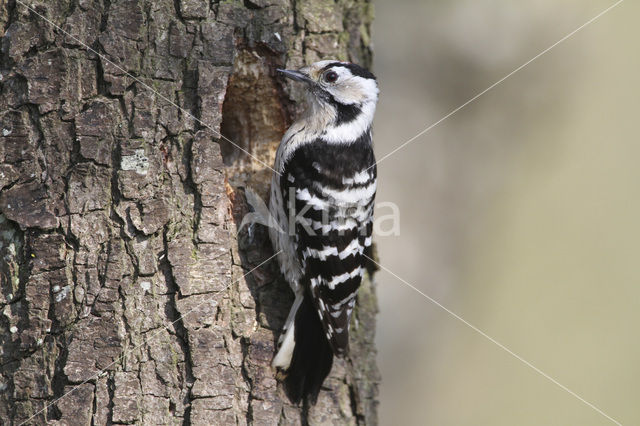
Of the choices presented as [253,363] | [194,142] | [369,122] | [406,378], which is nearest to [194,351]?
[253,363]

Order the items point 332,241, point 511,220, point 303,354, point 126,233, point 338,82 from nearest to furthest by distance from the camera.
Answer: point 126,233 < point 303,354 < point 332,241 < point 338,82 < point 511,220

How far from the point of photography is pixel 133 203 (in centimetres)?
360

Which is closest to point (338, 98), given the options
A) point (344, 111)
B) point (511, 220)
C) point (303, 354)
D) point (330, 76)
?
point (344, 111)

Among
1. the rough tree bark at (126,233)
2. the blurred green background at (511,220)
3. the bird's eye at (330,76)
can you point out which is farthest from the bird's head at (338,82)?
the blurred green background at (511,220)

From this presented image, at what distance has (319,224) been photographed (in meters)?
4.20

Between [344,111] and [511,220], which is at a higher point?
[511,220]

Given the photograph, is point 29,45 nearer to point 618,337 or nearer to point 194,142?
point 194,142

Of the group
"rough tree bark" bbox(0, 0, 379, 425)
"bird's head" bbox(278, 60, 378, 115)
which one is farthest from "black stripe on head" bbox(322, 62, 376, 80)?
"rough tree bark" bbox(0, 0, 379, 425)

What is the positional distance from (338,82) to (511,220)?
179 inches

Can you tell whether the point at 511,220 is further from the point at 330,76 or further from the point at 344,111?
the point at 330,76

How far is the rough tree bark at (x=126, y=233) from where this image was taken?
3.40 meters

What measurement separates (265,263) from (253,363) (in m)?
0.62

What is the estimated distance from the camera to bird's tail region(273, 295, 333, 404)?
3.84 m

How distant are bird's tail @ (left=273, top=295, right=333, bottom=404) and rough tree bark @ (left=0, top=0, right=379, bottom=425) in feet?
0.25
